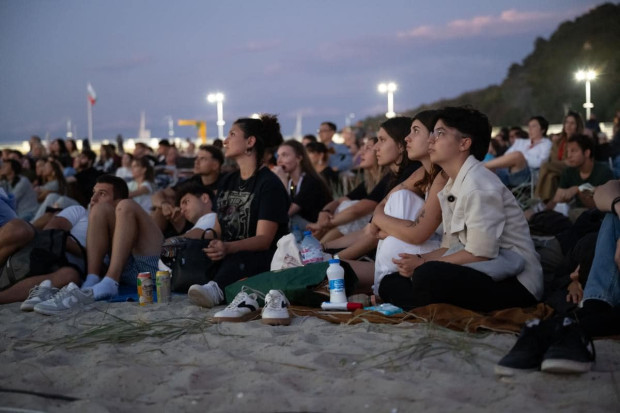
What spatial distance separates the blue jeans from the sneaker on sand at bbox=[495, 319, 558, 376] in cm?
88

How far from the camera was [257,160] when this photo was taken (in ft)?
Answer: 20.1

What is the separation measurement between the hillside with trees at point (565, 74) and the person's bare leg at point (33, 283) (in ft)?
116

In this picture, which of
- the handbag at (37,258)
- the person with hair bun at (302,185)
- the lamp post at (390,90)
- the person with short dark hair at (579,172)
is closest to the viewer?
the handbag at (37,258)

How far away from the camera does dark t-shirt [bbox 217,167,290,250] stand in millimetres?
5879

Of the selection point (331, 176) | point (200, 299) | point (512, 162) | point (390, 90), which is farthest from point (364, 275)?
point (390, 90)

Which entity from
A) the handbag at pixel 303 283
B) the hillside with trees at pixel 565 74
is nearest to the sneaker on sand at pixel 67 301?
the handbag at pixel 303 283

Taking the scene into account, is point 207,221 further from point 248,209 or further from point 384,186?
point 384,186

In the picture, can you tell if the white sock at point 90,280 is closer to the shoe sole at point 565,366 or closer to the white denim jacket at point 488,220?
the white denim jacket at point 488,220

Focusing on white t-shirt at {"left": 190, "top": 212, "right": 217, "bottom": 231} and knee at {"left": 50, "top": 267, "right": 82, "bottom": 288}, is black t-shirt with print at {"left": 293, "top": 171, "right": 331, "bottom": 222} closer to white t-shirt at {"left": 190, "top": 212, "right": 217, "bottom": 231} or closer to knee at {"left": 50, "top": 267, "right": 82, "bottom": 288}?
white t-shirt at {"left": 190, "top": 212, "right": 217, "bottom": 231}

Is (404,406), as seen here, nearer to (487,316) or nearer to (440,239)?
(487,316)

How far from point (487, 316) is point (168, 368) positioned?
171 cm

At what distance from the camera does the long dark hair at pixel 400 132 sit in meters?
5.55

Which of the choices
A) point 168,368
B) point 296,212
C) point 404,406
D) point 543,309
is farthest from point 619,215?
point 296,212

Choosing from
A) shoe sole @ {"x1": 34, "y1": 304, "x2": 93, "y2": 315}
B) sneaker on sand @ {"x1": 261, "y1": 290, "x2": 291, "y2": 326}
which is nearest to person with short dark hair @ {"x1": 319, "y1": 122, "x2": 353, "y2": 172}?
shoe sole @ {"x1": 34, "y1": 304, "x2": 93, "y2": 315}
